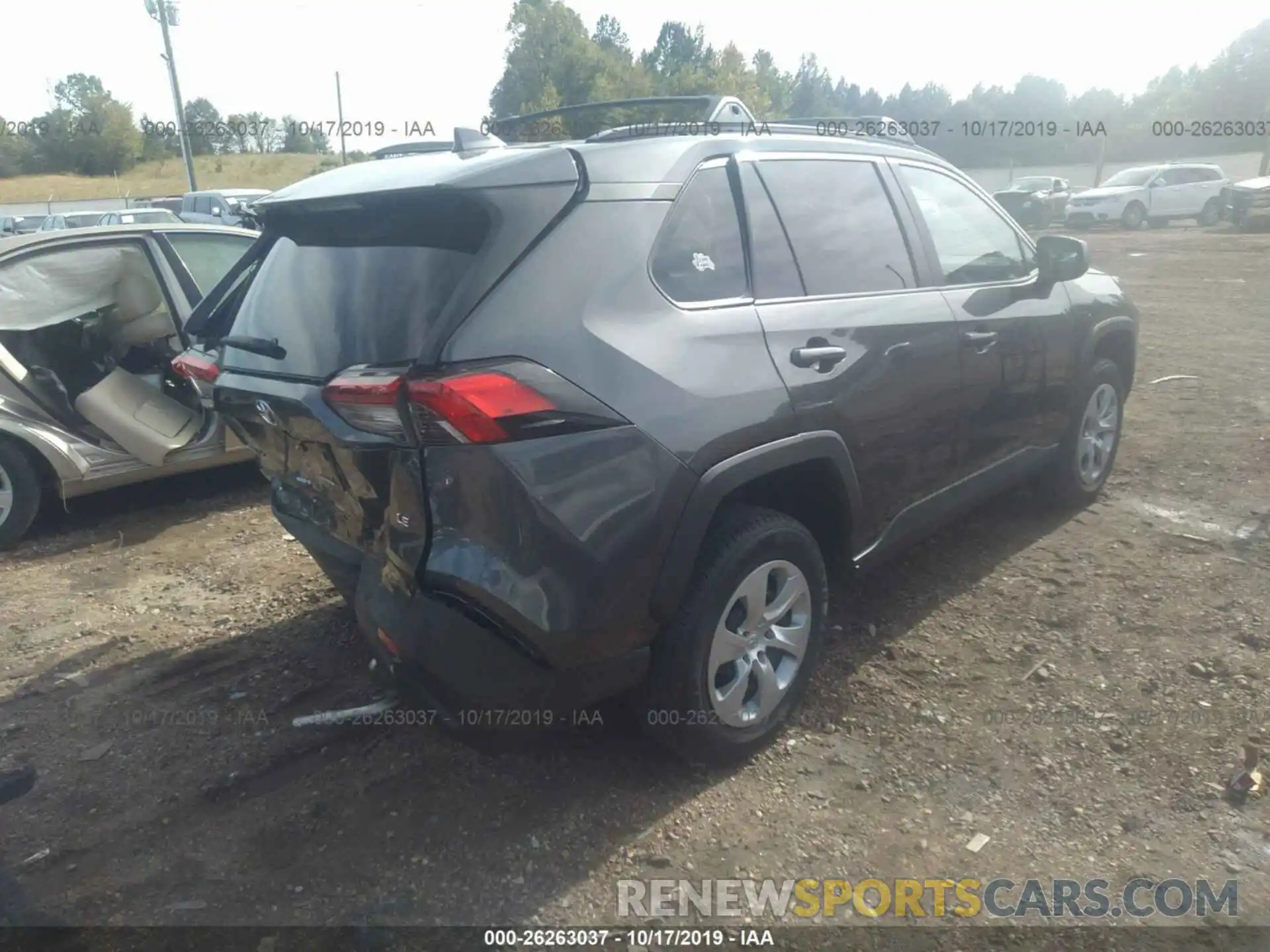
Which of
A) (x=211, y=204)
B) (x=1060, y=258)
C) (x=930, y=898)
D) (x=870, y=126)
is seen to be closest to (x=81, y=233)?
(x=870, y=126)

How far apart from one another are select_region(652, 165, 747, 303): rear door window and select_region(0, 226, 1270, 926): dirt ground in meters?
1.39

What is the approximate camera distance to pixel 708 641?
104 inches

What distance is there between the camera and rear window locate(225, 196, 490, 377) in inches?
91.1

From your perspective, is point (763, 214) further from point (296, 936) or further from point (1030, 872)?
point (296, 936)

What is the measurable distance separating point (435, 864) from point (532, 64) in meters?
47.7

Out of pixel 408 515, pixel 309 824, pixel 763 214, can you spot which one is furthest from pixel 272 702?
pixel 763 214

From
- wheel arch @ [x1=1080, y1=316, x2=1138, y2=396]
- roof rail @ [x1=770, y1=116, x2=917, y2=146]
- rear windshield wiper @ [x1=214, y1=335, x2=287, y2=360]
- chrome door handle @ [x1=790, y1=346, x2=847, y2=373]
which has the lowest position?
wheel arch @ [x1=1080, y1=316, x2=1138, y2=396]

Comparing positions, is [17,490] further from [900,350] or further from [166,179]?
[166,179]

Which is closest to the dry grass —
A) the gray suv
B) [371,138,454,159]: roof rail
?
[371,138,454,159]: roof rail

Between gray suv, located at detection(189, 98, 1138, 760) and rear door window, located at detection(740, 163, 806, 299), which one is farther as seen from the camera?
rear door window, located at detection(740, 163, 806, 299)

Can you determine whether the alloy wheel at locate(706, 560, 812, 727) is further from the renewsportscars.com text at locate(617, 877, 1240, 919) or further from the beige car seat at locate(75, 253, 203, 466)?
the beige car seat at locate(75, 253, 203, 466)

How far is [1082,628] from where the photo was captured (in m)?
3.71

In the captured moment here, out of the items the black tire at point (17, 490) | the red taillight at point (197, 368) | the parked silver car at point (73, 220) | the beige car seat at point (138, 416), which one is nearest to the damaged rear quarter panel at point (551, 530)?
the red taillight at point (197, 368)

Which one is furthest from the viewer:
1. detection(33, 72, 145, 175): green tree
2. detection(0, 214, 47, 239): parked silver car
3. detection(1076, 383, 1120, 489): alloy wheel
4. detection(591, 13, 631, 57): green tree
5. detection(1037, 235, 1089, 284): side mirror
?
detection(591, 13, 631, 57): green tree
